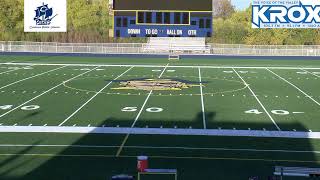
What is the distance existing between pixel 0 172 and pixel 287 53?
151 feet

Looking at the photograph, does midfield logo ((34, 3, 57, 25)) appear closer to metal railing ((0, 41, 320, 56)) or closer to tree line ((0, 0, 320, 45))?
metal railing ((0, 41, 320, 56))

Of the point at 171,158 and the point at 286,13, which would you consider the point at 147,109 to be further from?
the point at 286,13

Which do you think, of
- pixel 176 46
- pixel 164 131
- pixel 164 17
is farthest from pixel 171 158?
pixel 176 46

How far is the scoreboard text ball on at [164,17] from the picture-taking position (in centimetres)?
3744

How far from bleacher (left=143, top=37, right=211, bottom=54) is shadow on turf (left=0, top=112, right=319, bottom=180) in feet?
128

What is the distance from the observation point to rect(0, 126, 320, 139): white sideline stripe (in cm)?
1539

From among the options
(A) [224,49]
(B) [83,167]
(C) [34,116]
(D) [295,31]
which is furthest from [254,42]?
(B) [83,167]

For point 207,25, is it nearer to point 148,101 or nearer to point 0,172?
point 148,101

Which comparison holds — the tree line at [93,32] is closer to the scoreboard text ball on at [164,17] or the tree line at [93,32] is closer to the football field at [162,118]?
the scoreboard text ball on at [164,17]

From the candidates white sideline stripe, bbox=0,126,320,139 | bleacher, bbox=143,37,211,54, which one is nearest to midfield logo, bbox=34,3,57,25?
bleacher, bbox=143,37,211,54

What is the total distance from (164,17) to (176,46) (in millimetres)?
18779

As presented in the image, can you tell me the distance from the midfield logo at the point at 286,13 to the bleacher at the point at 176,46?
22.7 feet

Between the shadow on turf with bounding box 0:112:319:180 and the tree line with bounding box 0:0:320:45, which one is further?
the tree line with bounding box 0:0:320:45

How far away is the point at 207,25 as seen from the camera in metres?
38.0
